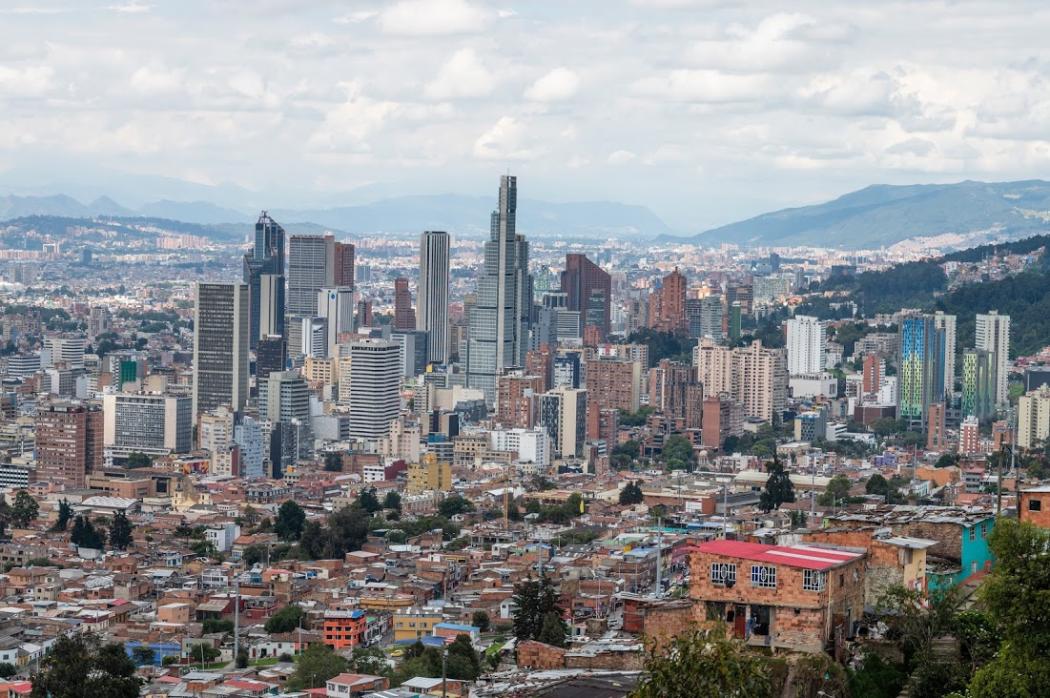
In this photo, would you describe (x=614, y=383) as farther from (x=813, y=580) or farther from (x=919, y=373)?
(x=813, y=580)

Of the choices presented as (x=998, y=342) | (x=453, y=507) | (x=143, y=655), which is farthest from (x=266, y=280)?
(x=143, y=655)

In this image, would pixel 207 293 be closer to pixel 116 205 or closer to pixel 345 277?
pixel 345 277

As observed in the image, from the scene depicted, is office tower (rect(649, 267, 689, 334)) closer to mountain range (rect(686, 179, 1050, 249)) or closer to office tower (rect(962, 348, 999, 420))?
office tower (rect(962, 348, 999, 420))

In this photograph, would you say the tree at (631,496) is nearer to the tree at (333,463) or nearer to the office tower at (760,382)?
the tree at (333,463)

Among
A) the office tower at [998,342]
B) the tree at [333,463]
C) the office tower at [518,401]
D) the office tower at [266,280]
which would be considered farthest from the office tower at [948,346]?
the office tower at [266,280]

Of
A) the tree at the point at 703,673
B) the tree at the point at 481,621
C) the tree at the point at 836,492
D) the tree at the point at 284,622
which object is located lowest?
the tree at the point at 284,622
